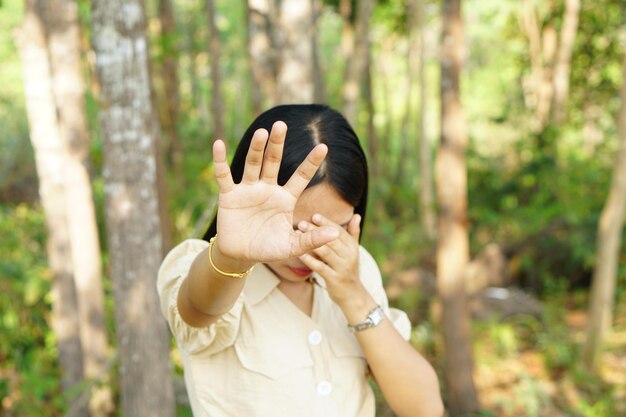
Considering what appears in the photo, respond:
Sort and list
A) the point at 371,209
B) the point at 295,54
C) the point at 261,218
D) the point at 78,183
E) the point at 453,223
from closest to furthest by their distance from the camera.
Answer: the point at 261,218, the point at 295,54, the point at 78,183, the point at 453,223, the point at 371,209

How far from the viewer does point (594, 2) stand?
13172mm

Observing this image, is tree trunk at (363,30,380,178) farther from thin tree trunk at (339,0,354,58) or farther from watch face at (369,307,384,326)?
watch face at (369,307,384,326)

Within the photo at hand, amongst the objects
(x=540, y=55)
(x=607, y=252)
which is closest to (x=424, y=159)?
(x=540, y=55)

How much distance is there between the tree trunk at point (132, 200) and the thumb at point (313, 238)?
1.97 m

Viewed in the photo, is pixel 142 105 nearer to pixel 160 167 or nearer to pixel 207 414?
pixel 207 414

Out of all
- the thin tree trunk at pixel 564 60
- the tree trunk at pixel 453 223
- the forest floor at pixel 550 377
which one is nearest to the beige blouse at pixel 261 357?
the tree trunk at pixel 453 223

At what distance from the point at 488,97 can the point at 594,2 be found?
453 inches

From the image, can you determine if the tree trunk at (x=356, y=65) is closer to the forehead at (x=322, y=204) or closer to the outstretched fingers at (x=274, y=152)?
the forehead at (x=322, y=204)

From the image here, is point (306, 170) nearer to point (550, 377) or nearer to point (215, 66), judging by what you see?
point (550, 377)

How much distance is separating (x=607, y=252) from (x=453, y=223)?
Result: 195cm

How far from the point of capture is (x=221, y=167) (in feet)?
4.42

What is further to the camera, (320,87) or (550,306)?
(320,87)

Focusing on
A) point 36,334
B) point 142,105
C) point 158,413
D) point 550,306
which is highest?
point 142,105

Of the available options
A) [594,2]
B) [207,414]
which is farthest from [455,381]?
[594,2]
